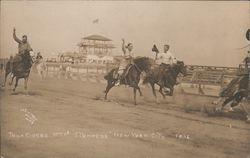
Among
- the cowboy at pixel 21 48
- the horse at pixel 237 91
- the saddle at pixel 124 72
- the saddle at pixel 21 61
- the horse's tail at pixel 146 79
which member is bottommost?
the horse at pixel 237 91

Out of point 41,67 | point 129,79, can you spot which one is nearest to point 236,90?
point 129,79

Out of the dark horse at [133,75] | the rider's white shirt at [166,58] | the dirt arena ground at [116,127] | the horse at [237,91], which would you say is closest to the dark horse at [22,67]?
the dirt arena ground at [116,127]

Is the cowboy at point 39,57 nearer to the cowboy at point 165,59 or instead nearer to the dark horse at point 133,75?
the dark horse at point 133,75

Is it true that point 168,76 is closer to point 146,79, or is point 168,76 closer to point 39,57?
point 146,79

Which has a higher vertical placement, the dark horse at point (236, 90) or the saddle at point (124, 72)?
the saddle at point (124, 72)

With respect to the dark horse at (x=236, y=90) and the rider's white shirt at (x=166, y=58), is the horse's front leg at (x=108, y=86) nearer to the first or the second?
the rider's white shirt at (x=166, y=58)

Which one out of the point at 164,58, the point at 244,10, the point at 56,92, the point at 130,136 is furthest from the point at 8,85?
the point at 244,10
